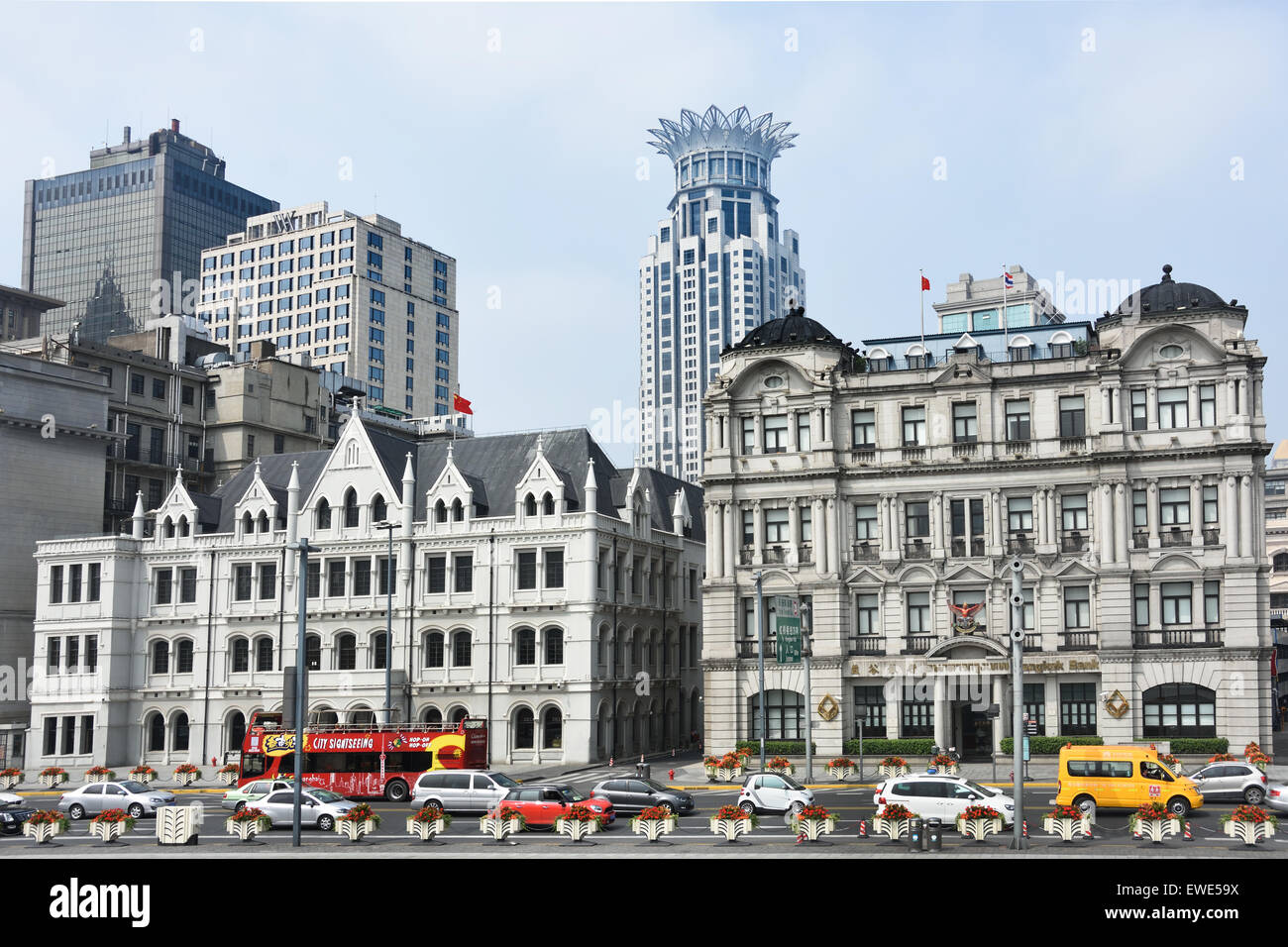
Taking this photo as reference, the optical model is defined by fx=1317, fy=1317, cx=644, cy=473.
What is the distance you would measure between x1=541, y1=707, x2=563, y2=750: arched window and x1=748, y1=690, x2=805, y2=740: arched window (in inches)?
443

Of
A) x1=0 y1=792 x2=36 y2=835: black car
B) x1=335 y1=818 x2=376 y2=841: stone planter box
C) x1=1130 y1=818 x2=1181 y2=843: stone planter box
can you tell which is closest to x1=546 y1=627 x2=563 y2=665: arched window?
x1=0 y1=792 x2=36 y2=835: black car

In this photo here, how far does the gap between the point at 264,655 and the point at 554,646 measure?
1872cm

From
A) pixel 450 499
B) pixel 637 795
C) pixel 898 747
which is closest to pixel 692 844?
pixel 637 795

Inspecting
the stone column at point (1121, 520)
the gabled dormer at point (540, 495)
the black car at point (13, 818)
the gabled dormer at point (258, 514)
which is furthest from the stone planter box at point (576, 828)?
the gabled dormer at point (258, 514)

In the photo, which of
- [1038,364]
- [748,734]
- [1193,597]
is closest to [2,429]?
[748,734]

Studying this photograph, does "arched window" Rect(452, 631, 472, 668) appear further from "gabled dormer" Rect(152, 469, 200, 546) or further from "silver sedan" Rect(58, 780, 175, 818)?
"silver sedan" Rect(58, 780, 175, 818)

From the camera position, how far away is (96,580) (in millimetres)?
81812

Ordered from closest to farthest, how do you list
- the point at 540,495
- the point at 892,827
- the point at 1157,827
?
the point at 1157,827, the point at 892,827, the point at 540,495

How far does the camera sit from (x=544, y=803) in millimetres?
43656

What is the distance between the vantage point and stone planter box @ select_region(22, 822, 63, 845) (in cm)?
4081

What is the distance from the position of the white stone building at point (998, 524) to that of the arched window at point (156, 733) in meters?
35.1

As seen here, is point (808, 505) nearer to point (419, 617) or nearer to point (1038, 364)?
point (1038, 364)

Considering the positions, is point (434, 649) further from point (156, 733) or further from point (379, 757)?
point (379, 757)

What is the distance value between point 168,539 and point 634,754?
32.1 metres
